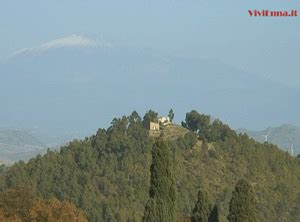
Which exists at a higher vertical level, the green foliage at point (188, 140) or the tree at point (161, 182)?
the green foliage at point (188, 140)

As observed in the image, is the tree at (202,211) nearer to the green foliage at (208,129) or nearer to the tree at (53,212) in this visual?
the tree at (53,212)

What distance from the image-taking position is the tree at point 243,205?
41.2 metres

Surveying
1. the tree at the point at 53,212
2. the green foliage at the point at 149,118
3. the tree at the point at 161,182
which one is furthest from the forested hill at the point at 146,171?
the tree at the point at 161,182

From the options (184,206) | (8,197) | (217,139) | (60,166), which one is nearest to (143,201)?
(184,206)

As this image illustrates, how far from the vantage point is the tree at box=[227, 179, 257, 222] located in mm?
41250

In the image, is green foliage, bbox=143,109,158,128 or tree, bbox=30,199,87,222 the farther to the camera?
green foliage, bbox=143,109,158,128

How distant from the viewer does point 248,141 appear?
9712cm

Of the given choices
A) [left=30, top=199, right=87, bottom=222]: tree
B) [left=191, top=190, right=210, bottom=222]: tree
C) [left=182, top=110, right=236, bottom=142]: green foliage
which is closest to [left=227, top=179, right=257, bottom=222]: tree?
[left=191, top=190, right=210, bottom=222]: tree

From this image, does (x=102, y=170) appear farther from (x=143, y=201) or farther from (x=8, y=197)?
(x=8, y=197)

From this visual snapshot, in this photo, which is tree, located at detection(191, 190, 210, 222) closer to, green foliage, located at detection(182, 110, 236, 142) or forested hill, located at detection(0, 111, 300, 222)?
forested hill, located at detection(0, 111, 300, 222)

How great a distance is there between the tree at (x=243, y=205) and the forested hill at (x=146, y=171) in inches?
1412

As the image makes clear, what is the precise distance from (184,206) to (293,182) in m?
16.0

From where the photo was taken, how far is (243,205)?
Result: 4131 cm

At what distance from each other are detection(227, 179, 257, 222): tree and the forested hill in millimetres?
35864
